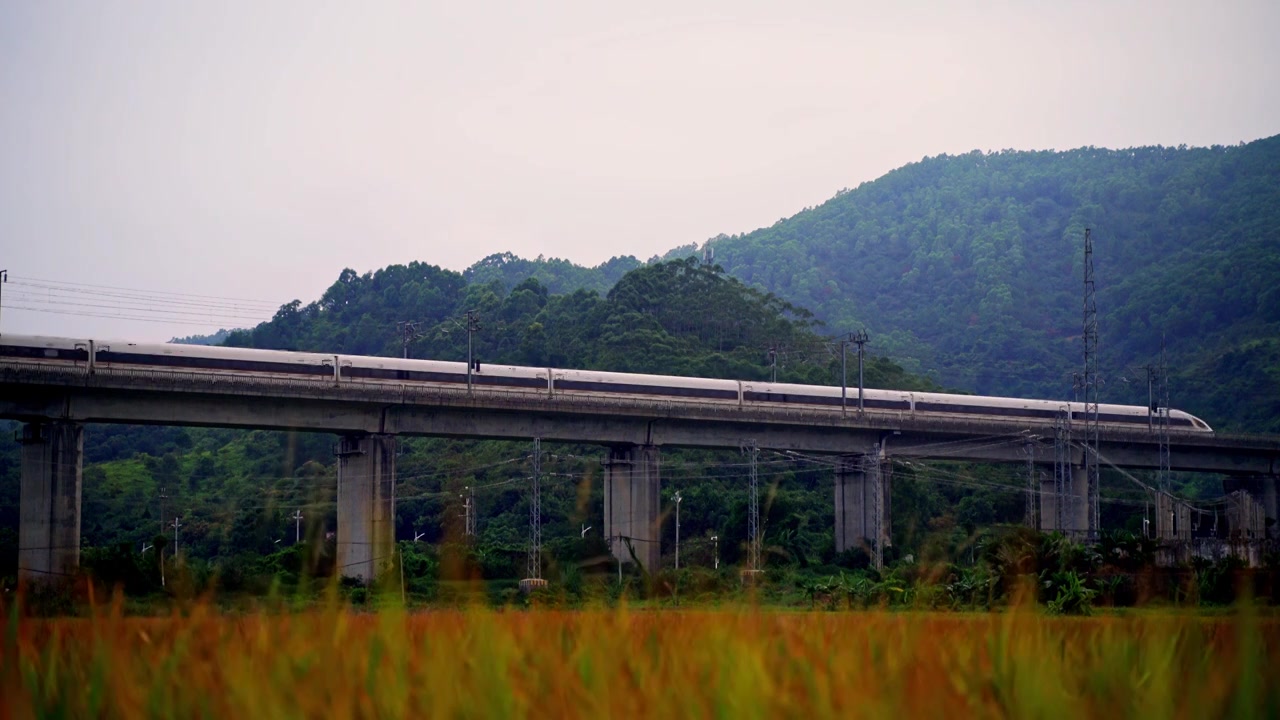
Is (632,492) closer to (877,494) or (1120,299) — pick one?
(877,494)

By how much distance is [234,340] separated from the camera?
12156 centimetres

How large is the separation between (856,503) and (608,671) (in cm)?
6710

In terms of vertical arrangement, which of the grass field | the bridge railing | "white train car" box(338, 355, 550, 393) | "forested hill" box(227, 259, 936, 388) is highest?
"forested hill" box(227, 259, 936, 388)

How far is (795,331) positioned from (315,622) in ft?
352

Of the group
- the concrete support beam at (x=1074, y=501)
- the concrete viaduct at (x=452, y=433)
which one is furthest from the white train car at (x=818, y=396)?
the concrete support beam at (x=1074, y=501)

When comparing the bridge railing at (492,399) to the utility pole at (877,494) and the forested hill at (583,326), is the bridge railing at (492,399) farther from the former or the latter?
the forested hill at (583,326)

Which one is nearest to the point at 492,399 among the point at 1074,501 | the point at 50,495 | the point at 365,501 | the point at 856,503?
the point at 365,501

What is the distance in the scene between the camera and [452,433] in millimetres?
60094

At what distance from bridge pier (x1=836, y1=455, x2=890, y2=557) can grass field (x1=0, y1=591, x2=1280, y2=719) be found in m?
62.4

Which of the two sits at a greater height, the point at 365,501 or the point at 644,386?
the point at 644,386

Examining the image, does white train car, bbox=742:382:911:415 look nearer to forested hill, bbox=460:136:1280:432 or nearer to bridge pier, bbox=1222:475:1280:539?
bridge pier, bbox=1222:475:1280:539

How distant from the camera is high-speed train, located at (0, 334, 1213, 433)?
52.5 meters

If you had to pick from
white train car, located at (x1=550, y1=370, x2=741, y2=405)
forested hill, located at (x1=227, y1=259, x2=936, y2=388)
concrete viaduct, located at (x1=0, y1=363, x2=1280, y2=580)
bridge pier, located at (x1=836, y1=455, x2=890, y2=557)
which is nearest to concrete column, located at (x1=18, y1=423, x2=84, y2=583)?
concrete viaduct, located at (x1=0, y1=363, x2=1280, y2=580)

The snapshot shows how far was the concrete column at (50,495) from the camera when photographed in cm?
5012
